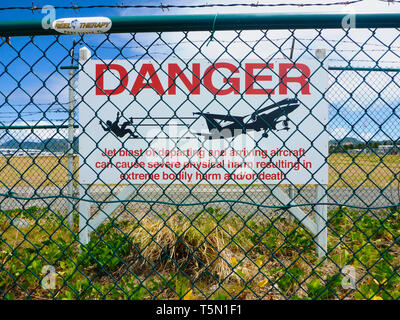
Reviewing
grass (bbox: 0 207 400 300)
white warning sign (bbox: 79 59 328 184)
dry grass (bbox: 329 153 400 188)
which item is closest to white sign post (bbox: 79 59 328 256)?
white warning sign (bbox: 79 59 328 184)

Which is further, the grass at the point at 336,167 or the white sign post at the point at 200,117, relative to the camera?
the white sign post at the point at 200,117

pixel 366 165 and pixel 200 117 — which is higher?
pixel 200 117

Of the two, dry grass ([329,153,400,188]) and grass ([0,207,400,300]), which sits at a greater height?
dry grass ([329,153,400,188])

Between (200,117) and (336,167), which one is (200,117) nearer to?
(200,117)

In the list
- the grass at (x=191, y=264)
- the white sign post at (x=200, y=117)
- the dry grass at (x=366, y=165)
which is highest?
the white sign post at (x=200, y=117)

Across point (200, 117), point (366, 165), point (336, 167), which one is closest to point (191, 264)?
point (200, 117)

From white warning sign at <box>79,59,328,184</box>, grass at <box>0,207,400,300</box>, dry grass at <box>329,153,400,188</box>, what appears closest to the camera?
dry grass at <box>329,153,400,188</box>

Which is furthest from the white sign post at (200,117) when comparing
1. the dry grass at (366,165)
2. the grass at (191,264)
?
the grass at (191,264)

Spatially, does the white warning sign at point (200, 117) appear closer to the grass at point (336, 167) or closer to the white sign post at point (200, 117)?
the white sign post at point (200, 117)

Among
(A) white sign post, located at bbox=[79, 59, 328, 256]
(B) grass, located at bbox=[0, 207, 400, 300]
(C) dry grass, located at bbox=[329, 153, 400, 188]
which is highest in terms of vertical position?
(A) white sign post, located at bbox=[79, 59, 328, 256]

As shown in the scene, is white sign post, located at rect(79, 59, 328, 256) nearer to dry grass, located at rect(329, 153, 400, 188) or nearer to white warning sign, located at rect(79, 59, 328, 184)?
white warning sign, located at rect(79, 59, 328, 184)

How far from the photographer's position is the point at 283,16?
51.1 inches
